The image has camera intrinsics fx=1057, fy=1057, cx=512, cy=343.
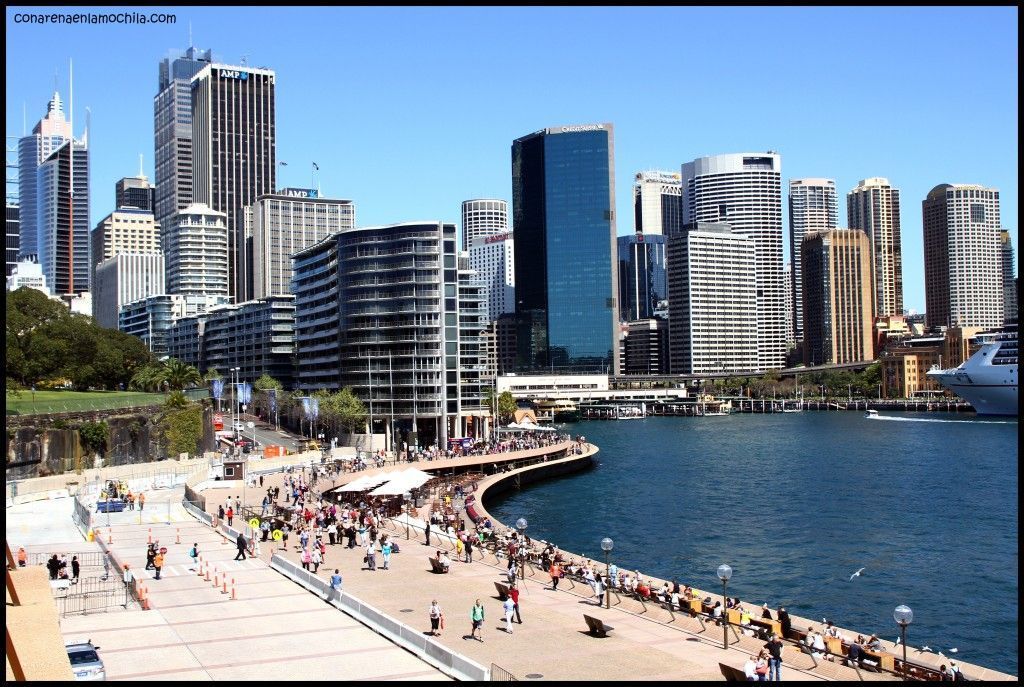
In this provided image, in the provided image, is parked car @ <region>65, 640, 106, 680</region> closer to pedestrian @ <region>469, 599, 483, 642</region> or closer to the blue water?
pedestrian @ <region>469, 599, 483, 642</region>

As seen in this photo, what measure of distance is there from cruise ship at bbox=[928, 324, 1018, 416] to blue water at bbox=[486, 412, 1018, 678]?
2142 inches

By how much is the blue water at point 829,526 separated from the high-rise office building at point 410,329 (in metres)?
21.4

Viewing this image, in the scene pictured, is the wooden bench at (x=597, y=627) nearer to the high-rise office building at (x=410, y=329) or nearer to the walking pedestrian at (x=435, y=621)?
the walking pedestrian at (x=435, y=621)

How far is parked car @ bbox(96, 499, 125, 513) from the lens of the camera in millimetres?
56906

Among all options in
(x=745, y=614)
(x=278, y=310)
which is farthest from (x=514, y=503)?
(x=278, y=310)

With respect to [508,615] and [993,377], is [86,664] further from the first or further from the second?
[993,377]

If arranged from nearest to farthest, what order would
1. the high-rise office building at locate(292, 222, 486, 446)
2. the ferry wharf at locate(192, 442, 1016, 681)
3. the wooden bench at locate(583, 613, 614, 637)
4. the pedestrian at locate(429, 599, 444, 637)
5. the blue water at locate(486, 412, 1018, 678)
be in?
the ferry wharf at locate(192, 442, 1016, 681) → the wooden bench at locate(583, 613, 614, 637) → the pedestrian at locate(429, 599, 444, 637) → the blue water at locate(486, 412, 1018, 678) → the high-rise office building at locate(292, 222, 486, 446)

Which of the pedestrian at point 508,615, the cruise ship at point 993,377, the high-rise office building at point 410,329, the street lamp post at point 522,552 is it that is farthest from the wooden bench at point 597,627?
the cruise ship at point 993,377

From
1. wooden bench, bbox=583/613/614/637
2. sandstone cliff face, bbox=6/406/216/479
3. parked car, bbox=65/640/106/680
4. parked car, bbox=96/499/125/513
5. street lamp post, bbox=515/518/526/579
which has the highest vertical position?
sandstone cliff face, bbox=6/406/216/479

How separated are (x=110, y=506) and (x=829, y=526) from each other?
42.5 metres

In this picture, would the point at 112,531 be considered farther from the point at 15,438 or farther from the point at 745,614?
the point at 745,614

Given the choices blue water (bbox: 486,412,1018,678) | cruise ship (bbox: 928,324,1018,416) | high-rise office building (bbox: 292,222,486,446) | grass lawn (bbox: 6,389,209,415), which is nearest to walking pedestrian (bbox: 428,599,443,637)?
blue water (bbox: 486,412,1018,678)

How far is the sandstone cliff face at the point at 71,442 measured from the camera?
72312 millimetres

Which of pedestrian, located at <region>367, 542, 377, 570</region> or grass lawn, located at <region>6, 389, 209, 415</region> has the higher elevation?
grass lawn, located at <region>6, 389, 209, 415</region>
